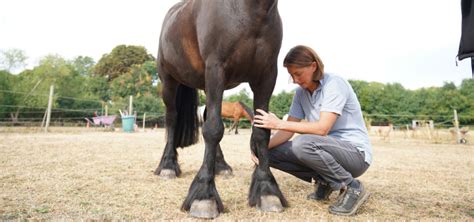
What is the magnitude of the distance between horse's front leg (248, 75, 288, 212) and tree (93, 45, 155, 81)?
42.5 m

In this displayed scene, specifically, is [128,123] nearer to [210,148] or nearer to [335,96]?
[210,148]

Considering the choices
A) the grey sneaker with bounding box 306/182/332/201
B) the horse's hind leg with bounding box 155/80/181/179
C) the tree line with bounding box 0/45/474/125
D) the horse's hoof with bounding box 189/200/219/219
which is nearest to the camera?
the horse's hoof with bounding box 189/200/219/219

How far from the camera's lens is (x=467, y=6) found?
1.99 meters

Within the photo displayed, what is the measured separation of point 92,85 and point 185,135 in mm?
39772

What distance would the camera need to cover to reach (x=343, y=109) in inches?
107

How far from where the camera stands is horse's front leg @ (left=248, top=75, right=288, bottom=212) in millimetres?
2465

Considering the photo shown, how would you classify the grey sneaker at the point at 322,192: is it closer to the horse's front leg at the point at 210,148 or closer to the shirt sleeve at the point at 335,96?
the shirt sleeve at the point at 335,96

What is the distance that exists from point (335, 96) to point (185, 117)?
2542 mm

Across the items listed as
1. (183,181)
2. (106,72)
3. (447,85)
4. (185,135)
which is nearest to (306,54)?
(183,181)

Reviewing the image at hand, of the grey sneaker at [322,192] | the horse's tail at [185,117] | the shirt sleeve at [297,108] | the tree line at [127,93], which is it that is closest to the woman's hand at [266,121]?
the shirt sleeve at [297,108]

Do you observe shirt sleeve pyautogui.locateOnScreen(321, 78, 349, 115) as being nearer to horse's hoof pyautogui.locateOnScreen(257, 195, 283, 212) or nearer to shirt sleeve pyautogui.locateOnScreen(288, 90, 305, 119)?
shirt sleeve pyautogui.locateOnScreen(288, 90, 305, 119)

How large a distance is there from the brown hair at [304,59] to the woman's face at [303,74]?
0.03m

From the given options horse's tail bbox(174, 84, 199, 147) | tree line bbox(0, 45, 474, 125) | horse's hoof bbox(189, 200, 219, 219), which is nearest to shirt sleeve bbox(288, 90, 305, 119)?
horse's hoof bbox(189, 200, 219, 219)

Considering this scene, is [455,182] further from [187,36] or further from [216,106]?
[187,36]
